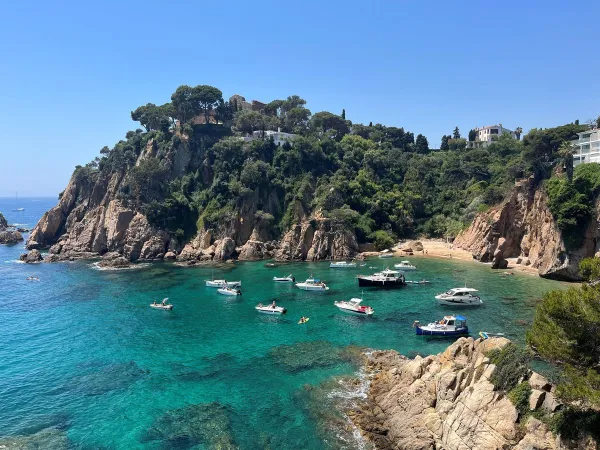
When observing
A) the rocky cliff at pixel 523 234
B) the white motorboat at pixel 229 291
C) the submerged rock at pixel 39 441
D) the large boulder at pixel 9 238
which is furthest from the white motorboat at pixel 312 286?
the large boulder at pixel 9 238

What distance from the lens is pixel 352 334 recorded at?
4222 cm

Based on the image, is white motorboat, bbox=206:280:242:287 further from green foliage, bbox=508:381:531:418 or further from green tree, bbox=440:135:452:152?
green tree, bbox=440:135:452:152

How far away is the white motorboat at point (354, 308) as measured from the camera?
158 feet

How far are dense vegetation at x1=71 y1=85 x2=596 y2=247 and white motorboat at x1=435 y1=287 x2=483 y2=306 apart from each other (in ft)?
119

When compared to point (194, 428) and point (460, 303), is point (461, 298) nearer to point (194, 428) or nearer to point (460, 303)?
point (460, 303)

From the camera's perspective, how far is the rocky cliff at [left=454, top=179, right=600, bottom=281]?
61375 mm

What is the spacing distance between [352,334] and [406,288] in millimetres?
20661

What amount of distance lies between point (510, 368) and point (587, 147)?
6272cm

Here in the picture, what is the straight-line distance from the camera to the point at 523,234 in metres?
73.8

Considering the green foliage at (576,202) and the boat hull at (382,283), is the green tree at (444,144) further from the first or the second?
the boat hull at (382,283)

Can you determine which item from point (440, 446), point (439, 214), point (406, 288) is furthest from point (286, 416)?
point (439, 214)

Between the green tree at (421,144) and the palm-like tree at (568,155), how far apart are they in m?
67.8

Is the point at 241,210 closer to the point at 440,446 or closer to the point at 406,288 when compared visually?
the point at 406,288

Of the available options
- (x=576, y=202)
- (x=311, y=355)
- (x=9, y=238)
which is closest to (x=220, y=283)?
(x=311, y=355)
